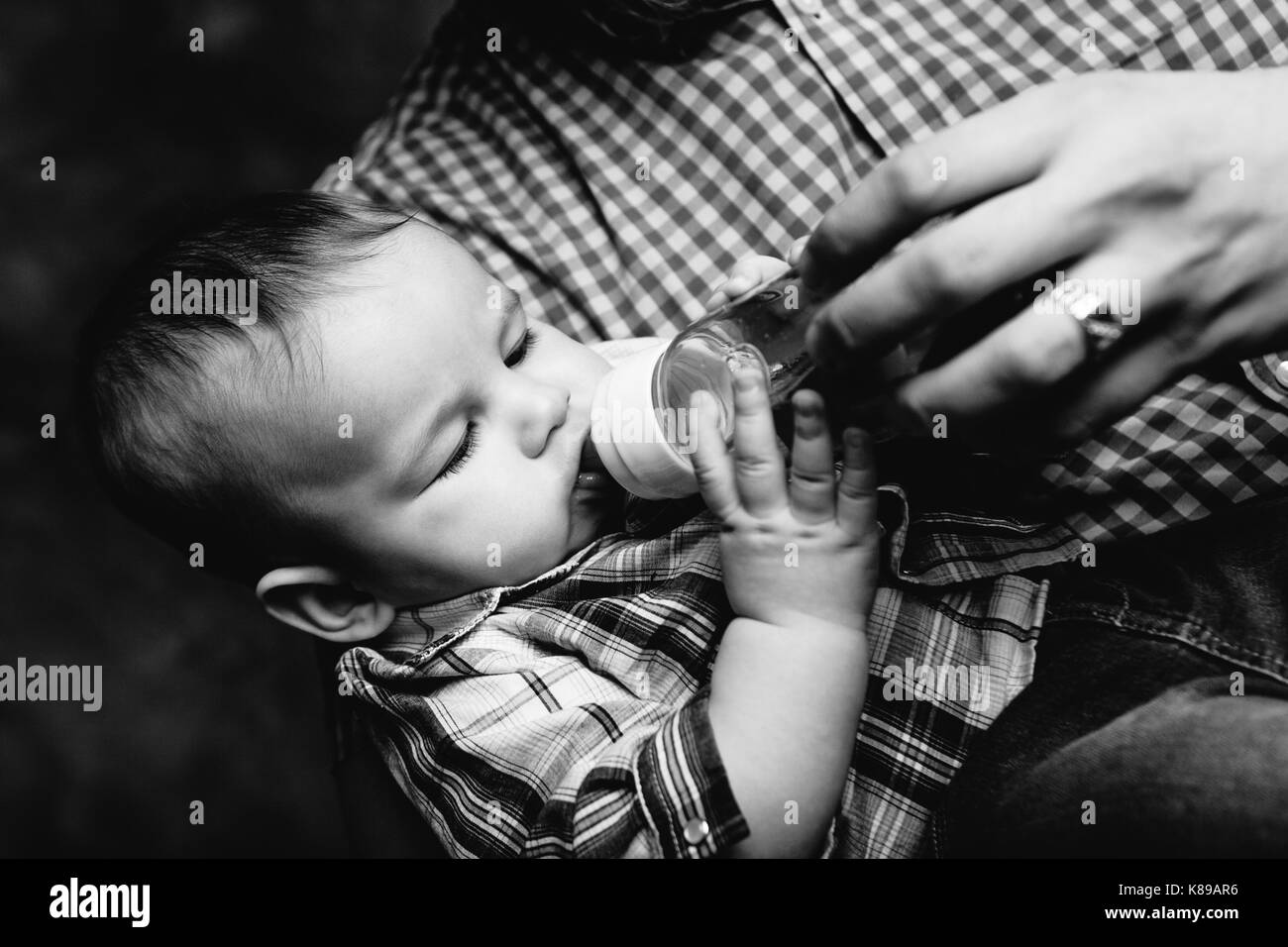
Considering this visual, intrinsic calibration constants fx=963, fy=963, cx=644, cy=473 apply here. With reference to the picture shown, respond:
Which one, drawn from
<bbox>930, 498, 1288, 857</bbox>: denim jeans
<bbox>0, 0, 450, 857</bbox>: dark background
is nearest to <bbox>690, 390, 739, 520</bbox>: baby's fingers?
<bbox>930, 498, 1288, 857</bbox>: denim jeans

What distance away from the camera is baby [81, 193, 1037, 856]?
0.56 m

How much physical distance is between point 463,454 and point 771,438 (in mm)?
212

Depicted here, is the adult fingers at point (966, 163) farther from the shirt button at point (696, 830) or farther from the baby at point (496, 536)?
the shirt button at point (696, 830)

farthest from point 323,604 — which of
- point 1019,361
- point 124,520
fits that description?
point 124,520

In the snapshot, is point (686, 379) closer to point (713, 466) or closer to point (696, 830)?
point (713, 466)

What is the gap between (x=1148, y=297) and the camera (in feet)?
1.35

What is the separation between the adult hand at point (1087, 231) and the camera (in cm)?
40

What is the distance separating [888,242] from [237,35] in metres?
1.03

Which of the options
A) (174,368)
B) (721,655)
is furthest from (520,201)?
(721,655)

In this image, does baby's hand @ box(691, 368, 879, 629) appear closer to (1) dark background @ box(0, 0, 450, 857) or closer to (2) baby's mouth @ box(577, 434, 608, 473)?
(2) baby's mouth @ box(577, 434, 608, 473)

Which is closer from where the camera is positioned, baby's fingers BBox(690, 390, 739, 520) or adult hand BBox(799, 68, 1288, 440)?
adult hand BBox(799, 68, 1288, 440)

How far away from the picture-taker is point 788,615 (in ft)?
1.89

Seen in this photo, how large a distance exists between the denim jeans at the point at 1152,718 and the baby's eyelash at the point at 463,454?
0.37 metres

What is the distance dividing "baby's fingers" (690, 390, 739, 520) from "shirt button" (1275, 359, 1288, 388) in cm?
35
